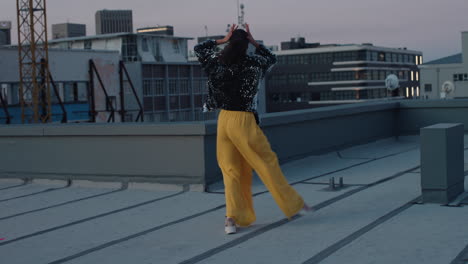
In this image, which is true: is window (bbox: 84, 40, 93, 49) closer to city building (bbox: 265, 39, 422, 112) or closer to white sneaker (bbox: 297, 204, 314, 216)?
city building (bbox: 265, 39, 422, 112)

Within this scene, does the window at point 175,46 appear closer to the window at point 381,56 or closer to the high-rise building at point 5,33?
the high-rise building at point 5,33

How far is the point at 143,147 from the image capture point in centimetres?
898

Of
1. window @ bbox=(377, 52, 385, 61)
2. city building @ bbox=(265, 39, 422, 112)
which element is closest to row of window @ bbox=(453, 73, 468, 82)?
city building @ bbox=(265, 39, 422, 112)

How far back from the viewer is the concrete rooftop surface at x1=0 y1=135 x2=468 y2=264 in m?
5.37

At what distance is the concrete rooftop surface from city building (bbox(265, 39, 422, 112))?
389 feet

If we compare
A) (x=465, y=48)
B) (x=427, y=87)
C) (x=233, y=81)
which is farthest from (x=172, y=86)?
(x=233, y=81)

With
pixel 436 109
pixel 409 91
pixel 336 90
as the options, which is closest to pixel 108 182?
pixel 436 109

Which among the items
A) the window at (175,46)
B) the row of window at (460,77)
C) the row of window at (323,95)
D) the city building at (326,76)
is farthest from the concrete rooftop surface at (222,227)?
the row of window at (323,95)

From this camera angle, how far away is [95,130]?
30.5 feet

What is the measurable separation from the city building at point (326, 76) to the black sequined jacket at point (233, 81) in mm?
120463

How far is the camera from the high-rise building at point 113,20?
12875 centimetres

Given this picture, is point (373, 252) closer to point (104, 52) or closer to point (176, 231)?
point (176, 231)

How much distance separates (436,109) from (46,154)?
7.56 m

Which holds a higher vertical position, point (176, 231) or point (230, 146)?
point (230, 146)
